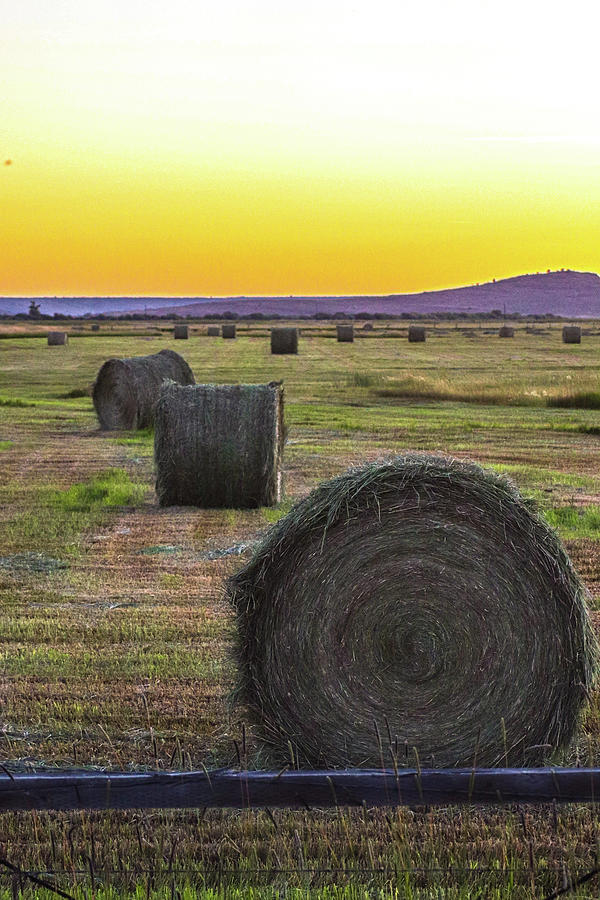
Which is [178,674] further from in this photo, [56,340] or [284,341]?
[56,340]

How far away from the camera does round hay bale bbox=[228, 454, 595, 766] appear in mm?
5859

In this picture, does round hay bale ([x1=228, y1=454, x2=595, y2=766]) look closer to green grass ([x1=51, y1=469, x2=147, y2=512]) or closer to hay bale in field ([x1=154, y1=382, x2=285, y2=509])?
hay bale in field ([x1=154, y1=382, x2=285, y2=509])

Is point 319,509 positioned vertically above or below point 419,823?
above

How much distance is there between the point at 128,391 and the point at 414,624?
1764 cm

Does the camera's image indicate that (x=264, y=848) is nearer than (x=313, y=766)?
Yes

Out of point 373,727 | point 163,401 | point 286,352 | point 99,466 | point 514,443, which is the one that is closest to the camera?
point 373,727

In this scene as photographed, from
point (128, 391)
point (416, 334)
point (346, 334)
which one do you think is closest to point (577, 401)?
point (128, 391)

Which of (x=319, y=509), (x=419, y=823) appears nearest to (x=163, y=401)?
(x=319, y=509)

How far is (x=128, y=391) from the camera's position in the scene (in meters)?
23.0

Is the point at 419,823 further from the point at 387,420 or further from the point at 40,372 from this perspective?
the point at 40,372

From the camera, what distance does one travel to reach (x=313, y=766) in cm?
591

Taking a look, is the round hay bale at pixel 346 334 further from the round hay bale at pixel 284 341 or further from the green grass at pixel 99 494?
the green grass at pixel 99 494

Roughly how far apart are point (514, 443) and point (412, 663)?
49.1 ft

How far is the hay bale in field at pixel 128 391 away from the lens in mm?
23000
